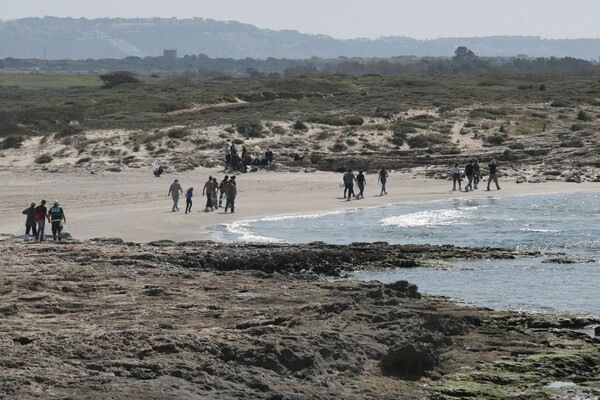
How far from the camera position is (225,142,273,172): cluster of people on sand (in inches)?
1676

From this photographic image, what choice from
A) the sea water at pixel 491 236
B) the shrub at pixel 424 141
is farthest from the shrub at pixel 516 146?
the sea water at pixel 491 236

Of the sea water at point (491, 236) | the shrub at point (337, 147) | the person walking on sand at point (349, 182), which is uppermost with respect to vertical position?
the shrub at point (337, 147)

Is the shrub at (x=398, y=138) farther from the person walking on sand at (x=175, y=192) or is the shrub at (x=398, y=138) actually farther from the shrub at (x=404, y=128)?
the person walking on sand at (x=175, y=192)

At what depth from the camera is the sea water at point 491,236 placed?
21.1 metres

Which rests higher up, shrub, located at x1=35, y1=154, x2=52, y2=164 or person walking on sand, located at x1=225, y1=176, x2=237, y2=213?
shrub, located at x1=35, y1=154, x2=52, y2=164

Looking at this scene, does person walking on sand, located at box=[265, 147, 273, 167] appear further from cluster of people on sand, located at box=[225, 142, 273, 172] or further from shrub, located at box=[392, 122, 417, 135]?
shrub, located at box=[392, 122, 417, 135]

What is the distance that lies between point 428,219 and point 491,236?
3.31 metres

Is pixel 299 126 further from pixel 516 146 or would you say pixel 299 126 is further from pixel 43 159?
pixel 43 159

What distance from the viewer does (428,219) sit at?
32469 mm

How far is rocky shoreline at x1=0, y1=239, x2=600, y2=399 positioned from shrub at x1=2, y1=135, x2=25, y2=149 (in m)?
27.4

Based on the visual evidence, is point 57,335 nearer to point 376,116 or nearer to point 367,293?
point 367,293

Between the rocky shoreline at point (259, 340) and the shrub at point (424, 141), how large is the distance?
2775 centimetres

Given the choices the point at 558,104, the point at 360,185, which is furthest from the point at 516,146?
the point at 558,104

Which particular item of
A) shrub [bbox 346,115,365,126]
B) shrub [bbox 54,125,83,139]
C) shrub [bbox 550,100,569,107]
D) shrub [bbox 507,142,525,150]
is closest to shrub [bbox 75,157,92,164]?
shrub [bbox 54,125,83,139]
